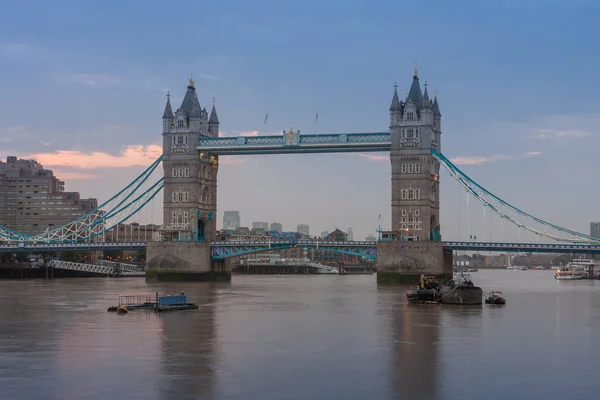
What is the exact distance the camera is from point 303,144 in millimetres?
116812

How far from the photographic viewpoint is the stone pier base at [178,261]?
11919 centimetres

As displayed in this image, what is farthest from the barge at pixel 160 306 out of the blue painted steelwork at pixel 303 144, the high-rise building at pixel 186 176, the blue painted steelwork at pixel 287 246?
the high-rise building at pixel 186 176

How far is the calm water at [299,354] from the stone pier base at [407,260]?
48.4 metres

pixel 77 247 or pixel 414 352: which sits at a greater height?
pixel 77 247

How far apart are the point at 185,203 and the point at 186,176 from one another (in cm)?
365

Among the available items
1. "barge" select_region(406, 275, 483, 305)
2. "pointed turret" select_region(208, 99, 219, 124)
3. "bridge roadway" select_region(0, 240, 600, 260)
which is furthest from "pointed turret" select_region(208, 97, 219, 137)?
"barge" select_region(406, 275, 483, 305)

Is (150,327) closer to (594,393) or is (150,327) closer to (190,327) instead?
(190,327)

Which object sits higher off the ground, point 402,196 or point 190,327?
point 402,196

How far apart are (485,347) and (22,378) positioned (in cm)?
1970

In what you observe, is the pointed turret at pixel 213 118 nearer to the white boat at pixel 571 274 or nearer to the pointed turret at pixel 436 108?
the pointed turret at pixel 436 108

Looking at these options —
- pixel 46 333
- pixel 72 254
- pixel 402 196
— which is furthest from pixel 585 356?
pixel 72 254

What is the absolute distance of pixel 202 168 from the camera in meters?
124

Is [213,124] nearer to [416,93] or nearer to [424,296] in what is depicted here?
[416,93]

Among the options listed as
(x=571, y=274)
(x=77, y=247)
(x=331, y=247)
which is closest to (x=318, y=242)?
(x=331, y=247)
